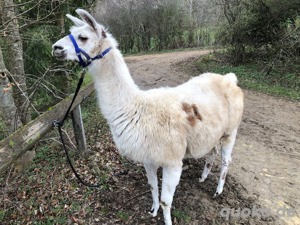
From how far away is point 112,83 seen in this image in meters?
2.88

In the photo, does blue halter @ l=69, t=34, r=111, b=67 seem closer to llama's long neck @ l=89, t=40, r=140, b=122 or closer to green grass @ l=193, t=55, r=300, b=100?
llama's long neck @ l=89, t=40, r=140, b=122

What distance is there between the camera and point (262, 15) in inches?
461

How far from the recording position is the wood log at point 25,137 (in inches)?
99.5

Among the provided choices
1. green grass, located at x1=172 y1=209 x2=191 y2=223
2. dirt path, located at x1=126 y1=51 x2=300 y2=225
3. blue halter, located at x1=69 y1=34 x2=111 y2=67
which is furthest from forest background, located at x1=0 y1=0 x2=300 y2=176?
green grass, located at x1=172 y1=209 x2=191 y2=223

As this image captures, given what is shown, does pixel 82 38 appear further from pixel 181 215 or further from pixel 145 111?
pixel 181 215

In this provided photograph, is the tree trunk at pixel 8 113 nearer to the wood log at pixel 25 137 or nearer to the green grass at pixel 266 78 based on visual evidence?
the wood log at pixel 25 137

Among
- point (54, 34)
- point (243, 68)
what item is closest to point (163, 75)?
point (243, 68)

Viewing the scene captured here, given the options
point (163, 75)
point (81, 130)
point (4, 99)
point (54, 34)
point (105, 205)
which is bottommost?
point (163, 75)

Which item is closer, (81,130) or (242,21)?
(81,130)

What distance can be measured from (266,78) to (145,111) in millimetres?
9189

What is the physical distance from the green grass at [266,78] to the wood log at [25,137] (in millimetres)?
7766

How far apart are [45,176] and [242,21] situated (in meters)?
11.1

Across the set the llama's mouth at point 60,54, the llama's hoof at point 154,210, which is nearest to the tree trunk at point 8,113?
the llama's mouth at point 60,54

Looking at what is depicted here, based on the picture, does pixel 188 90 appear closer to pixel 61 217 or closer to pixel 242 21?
pixel 61 217
